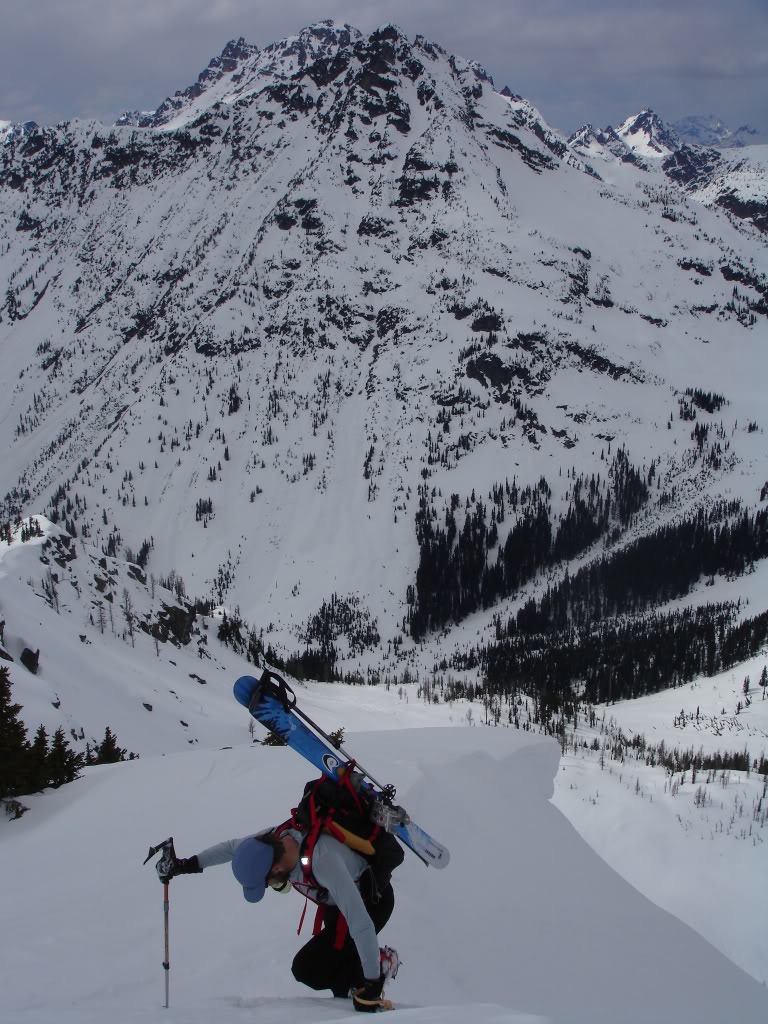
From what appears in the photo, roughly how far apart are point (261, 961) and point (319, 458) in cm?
19084

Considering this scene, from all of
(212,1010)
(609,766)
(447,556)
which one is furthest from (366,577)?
(212,1010)

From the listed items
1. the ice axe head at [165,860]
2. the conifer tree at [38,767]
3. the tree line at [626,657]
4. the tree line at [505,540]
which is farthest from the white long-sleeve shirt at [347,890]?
the tree line at [505,540]

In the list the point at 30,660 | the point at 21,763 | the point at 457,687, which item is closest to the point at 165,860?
the point at 21,763

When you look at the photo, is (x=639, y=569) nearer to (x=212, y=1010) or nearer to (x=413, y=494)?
(x=413, y=494)

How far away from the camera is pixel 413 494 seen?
17862cm

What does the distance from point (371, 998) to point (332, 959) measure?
0.67 m

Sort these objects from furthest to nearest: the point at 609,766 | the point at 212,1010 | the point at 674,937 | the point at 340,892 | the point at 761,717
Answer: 1. the point at 761,717
2. the point at 609,766
3. the point at 674,937
4. the point at 212,1010
5. the point at 340,892

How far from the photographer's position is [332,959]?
6027mm

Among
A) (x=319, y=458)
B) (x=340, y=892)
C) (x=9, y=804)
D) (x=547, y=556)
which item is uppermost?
(x=319, y=458)

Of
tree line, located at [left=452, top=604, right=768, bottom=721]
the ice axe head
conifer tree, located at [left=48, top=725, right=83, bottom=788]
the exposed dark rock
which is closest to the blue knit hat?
the ice axe head

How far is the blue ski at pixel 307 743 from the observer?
18.9 ft

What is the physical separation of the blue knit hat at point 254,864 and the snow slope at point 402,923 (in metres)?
1.32

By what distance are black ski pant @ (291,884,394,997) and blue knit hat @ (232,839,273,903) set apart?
833 mm

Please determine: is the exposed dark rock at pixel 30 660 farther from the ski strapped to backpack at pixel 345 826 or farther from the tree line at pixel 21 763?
the ski strapped to backpack at pixel 345 826
